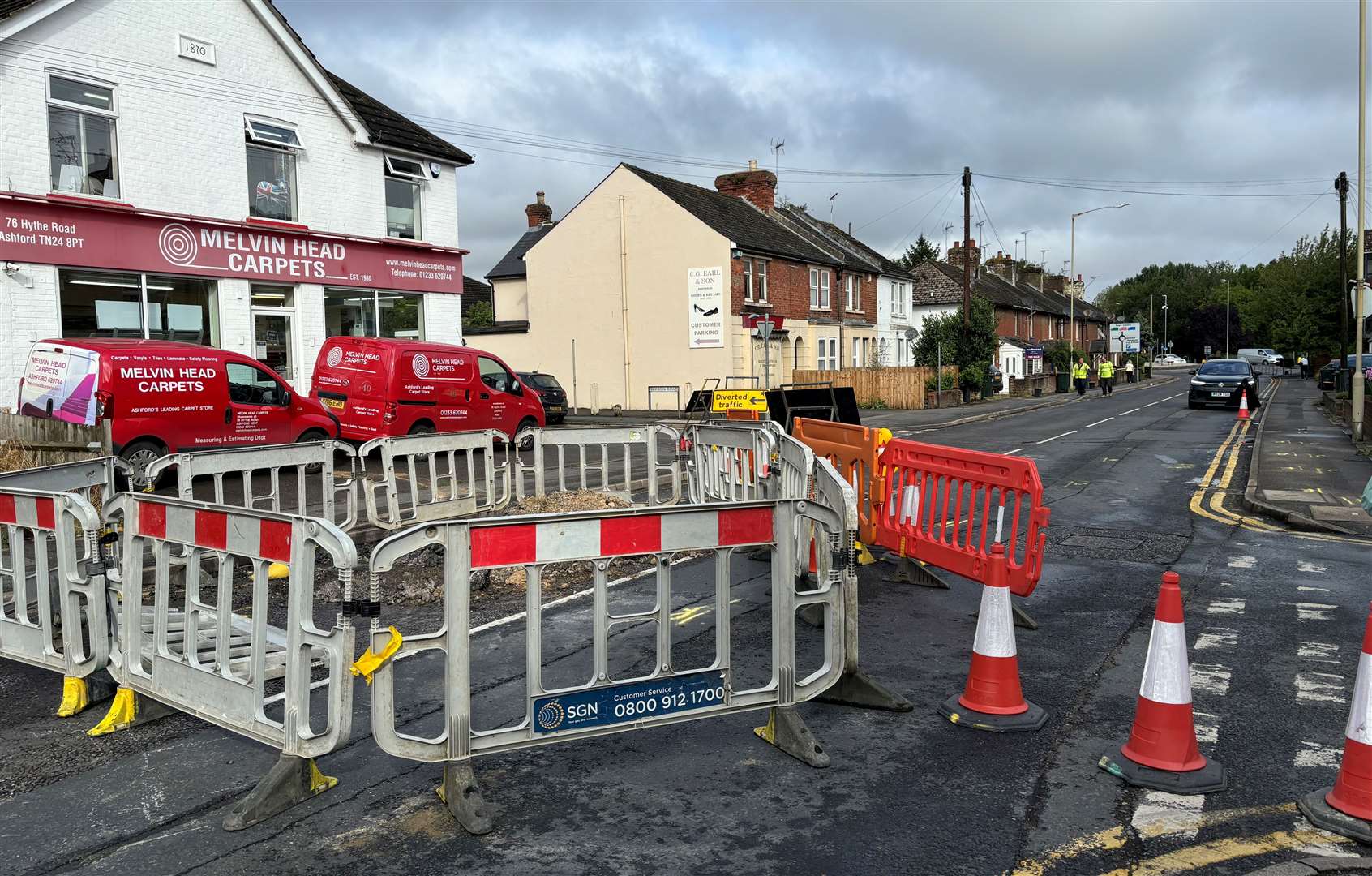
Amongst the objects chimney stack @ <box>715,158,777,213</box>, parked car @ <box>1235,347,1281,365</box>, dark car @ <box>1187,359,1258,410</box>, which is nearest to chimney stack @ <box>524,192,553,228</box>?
chimney stack @ <box>715,158,777,213</box>

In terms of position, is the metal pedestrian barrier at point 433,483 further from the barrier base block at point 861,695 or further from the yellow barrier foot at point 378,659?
the yellow barrier foot at point 378,659

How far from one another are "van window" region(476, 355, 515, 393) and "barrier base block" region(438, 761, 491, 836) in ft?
49.6

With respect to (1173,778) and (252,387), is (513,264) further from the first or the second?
(1173,778)

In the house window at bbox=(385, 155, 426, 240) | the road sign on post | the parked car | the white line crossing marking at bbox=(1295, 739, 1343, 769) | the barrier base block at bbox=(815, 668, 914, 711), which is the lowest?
the white line crossing marking at bbox=(1295, 739, 1343, 769)

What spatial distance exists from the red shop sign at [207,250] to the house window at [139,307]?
1.07ft

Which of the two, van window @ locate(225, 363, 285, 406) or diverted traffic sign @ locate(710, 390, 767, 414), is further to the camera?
diverted traffic sign @ locate(710, 390, 767, 414)

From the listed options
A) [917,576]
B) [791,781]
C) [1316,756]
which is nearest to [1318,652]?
[1316,756]

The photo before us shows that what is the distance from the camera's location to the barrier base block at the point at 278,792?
3.97 metres

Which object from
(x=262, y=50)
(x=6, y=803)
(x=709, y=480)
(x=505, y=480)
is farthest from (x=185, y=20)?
(x=6, y=803)

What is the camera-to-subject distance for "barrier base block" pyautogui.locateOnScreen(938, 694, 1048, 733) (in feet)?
16.3

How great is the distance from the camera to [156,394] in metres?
13.2

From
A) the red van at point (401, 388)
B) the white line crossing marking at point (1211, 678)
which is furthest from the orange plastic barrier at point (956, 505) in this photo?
the red van at point (401, 388)

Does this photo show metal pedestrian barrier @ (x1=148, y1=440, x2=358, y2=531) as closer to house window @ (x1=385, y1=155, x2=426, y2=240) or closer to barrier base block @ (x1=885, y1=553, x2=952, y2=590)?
barrier base block @ (x1=885, y1=553, x2=952, y2=590)

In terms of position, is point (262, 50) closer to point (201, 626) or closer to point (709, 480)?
point (709, 480)
